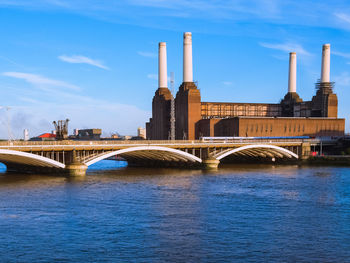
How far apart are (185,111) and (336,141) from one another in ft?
139

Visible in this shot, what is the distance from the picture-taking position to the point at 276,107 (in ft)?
511

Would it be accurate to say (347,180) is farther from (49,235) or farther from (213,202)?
(49,235)

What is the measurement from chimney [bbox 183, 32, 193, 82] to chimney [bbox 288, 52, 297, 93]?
39.2m

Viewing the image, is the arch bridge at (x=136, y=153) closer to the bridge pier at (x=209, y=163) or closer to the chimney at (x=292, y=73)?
the bridge pier at (x=209, y=163)

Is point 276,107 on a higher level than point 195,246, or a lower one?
higher

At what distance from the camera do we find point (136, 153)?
8588cm

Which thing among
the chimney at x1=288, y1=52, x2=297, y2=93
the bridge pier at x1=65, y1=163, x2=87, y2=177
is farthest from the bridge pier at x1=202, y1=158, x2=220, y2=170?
the chimney at x1=288, y1=52, x2=297, y2=93

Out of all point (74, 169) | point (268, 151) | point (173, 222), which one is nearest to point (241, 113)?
point (268, 151)

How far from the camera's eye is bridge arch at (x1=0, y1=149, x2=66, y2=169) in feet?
197

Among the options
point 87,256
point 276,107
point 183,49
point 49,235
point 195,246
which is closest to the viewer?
point 87,256

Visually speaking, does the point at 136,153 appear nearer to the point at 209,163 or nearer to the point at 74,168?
the point at 209,163

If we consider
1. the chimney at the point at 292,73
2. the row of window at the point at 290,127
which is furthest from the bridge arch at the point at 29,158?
the chimney at the point at 292,73

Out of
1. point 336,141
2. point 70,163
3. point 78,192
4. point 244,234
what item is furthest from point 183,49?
point 244,234

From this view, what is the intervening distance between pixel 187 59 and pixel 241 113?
35040 mm
